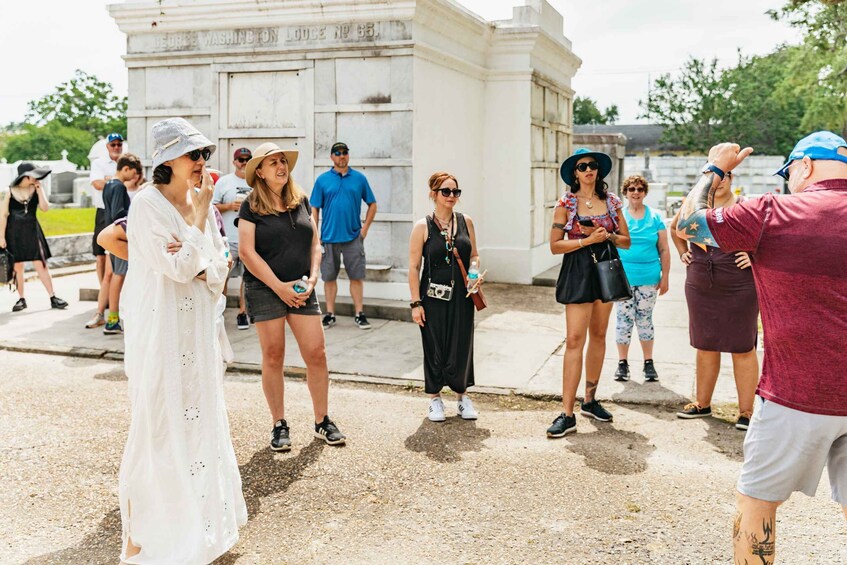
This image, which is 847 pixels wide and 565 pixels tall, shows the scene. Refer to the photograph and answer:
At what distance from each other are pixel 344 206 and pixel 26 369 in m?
3.58

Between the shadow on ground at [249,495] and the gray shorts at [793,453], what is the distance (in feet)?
7.85

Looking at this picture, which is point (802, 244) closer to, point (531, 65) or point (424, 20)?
point (424, 20)

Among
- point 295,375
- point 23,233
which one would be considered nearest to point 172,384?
point 295,375

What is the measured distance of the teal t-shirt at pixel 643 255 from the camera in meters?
7.26

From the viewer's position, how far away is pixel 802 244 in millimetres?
3121

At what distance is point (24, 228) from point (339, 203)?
4.32 metres

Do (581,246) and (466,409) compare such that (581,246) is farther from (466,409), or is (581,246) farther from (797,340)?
(797,340)

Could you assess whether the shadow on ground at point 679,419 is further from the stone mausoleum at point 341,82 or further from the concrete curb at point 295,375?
the stone mausoleum at point 341,82

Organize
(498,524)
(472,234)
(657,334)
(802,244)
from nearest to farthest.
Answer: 1. (802,244)
2. (498,524)
3. (472,234)
4. (657,334)

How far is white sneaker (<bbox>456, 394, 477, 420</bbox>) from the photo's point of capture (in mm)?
6215

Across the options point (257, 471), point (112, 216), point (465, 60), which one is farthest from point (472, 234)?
point (465, 60)

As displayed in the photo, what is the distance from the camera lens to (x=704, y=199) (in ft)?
11.7

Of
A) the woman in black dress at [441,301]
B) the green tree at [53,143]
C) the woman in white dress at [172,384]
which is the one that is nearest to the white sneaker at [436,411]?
the woman in black dress at [441,301]

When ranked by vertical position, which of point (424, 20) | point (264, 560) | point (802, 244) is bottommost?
point (264, 560)
